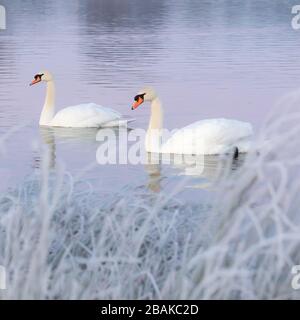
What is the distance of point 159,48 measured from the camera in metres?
30.9

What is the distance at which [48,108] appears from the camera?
16875 mm

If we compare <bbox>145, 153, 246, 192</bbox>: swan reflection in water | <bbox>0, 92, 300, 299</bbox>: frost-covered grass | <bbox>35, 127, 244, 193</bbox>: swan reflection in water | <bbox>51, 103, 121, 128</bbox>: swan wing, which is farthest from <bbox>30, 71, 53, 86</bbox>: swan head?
<bbox>0, 92, 300, 299</bbox>: frost-covered grass

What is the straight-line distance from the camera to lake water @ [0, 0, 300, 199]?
515 inches

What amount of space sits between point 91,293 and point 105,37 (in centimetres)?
3184

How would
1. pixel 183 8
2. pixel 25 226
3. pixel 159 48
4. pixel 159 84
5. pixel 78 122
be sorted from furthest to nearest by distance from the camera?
pixel 183 8 < pixel 159 48 < pixel 159 84 < pixel 78 122 < pixel 25 226

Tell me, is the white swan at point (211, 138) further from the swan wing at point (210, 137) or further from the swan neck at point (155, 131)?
the swan neck at point (155, 131)

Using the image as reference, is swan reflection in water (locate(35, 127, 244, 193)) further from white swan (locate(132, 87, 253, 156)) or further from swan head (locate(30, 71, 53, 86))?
swan head (locate(30, 71, 53, 86))

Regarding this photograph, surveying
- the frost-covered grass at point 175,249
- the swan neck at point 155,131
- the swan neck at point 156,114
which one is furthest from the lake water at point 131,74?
the swan neck at point 156,114

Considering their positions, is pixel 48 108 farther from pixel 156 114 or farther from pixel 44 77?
pixel 156 114

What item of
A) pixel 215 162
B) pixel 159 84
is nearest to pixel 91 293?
pixel 215 162

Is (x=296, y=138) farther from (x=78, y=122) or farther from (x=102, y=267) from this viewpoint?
(x=78, y=122)

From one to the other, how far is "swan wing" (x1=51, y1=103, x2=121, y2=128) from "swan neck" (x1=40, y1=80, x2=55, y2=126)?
56 centimetres

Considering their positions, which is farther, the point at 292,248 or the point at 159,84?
the point at 159,84

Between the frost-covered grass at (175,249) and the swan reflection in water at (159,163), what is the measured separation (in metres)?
3.99
